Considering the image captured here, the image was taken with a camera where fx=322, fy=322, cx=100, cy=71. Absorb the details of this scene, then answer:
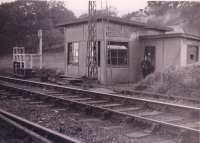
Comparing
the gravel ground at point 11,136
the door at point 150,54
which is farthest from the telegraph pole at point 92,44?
the gravel ground at point 11,136

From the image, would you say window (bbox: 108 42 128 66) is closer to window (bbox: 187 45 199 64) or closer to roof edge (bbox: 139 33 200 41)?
roof edge (bbox: 139 33 200 41)

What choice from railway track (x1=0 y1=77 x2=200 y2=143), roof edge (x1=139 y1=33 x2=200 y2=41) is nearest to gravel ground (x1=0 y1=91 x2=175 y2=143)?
railway track (x1=0 y1=77 x2=200 y2=143)

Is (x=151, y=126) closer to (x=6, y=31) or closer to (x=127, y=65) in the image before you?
(x=127, y=65)

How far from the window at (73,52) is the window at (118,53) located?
A: 10.5 ft

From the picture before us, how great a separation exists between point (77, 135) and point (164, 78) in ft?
28.6

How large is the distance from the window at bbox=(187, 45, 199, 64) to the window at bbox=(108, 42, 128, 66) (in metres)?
3.98

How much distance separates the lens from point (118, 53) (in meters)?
20.4

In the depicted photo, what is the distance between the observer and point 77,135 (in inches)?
265

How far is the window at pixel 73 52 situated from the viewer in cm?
2232

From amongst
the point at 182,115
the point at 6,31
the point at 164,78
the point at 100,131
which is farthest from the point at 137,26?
the point at 6,31

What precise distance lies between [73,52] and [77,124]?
15.2 meters

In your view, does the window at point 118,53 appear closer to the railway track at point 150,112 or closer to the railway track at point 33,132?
the railway track at point 150,112

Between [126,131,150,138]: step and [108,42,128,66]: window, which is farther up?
[108,42,128,66]: window

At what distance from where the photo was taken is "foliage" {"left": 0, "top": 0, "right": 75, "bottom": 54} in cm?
3509
